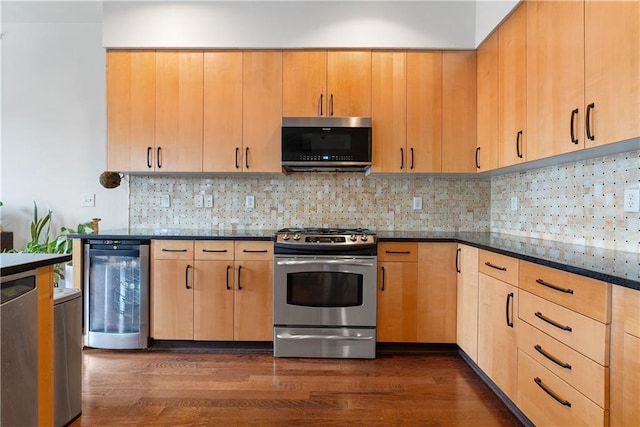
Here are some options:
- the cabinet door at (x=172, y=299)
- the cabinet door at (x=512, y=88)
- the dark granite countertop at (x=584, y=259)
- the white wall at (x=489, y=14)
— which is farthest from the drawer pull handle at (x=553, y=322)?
the cabinet door at (x=172, y=299)

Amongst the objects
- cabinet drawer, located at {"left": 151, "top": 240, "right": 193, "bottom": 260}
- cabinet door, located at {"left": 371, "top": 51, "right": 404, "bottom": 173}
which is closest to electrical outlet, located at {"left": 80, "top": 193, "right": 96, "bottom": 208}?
cabinet drawer, located at {"left": 151, "top": 240, "right": 193, "bottom": 260}

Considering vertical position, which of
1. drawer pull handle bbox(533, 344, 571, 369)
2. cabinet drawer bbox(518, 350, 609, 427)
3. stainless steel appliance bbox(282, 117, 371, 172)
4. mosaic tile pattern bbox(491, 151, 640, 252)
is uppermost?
stainless steel appliance bbox(282, 117, 371, 172)

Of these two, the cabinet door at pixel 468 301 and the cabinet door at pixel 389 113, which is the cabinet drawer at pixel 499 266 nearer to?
the cabinet door at pixel 468 301

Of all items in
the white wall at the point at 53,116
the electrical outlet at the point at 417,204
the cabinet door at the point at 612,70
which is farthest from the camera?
the white wall at the point at 53,116

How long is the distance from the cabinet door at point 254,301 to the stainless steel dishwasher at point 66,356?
→ 3.48 ft

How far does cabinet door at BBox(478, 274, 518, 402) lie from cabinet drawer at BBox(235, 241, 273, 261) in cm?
148

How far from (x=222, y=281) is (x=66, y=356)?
109cm

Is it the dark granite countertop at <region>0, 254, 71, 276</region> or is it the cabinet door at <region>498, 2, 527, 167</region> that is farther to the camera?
the cabinet door at <region>498, 2, 527, 167</region>

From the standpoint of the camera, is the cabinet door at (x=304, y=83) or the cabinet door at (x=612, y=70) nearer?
the cabinet door at (x=612, y=70)

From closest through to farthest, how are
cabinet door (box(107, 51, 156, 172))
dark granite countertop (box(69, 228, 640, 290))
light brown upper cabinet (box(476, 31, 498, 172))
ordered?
dark granite countertop (box(69, 228, 640, 290))
light brown upper cabinet (box(476, 31, 498, 172))
cabinet door (box(107, 51, 156, 172))

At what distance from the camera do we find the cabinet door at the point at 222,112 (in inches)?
115

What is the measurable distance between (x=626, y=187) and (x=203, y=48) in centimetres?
297

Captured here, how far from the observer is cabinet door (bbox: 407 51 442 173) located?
9.54 feet

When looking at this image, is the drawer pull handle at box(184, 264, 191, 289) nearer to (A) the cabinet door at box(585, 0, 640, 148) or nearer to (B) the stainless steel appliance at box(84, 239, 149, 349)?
(B) the stainless steel appliance at box(84, 239, 149, 349)
